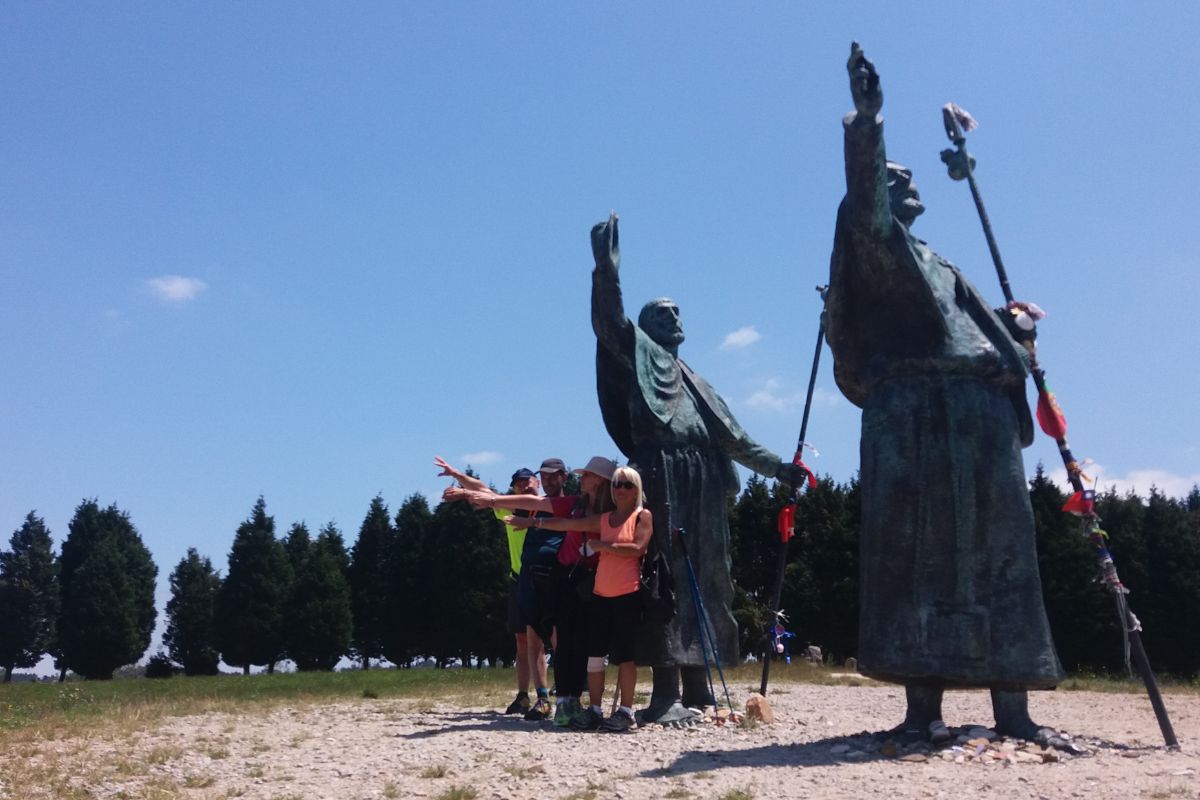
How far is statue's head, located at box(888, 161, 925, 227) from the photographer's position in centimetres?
807

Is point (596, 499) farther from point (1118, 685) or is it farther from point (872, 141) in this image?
point (1118, 685)

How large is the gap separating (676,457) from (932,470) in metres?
2.82

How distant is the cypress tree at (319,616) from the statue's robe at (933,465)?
36.1 metres

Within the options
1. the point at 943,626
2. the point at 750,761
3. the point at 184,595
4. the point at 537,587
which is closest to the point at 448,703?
the point at 537,587

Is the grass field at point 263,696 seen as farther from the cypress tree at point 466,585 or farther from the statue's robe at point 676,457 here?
the cypress tree at point 466,585

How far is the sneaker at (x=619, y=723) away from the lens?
866cm

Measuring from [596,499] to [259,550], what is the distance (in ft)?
119

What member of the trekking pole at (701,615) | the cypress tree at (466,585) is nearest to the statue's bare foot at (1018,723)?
the trekking pole at (701,615)

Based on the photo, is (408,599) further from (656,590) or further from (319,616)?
(656,590)

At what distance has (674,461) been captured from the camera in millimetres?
9664

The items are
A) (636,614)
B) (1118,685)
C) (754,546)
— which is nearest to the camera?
(636,614)

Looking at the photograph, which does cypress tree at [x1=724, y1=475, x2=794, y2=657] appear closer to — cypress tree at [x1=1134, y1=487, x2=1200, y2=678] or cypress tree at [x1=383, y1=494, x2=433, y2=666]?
cypress tree at [x1=1134, y1=487, x2=1200, y2=678]

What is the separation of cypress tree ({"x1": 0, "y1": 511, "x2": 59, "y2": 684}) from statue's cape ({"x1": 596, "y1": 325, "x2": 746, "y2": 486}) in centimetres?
4549

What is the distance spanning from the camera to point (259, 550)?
42.7 metres
